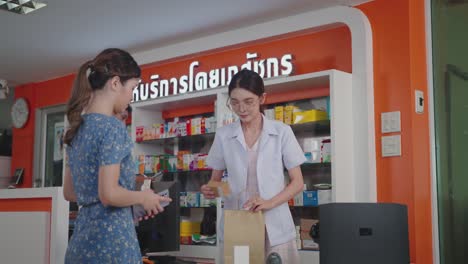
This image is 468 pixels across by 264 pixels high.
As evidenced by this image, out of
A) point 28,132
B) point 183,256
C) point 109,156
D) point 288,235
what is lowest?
point 183,256

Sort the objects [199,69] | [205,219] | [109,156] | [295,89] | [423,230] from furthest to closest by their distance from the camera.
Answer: [199,69] → [205,219] → [295,89] → [423,230] → [109,156]

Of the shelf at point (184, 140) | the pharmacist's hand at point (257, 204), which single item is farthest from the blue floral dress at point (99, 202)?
the shelf at point (184, 140)

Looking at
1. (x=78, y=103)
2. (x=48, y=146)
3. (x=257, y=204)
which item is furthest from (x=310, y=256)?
(x=48, y=146)

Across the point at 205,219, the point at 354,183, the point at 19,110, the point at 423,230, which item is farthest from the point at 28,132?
the point at 423,230

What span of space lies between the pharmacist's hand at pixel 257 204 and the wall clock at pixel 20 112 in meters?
7.07

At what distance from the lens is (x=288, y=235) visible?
2816mm

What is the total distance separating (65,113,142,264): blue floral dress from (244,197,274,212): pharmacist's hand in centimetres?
77

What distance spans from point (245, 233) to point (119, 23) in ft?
13.2

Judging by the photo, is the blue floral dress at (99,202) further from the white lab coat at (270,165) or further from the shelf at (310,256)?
the shelf at (310,256)

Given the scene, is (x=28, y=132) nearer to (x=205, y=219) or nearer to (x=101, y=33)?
(x=101, y=33)

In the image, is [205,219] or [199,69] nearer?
[205,219]

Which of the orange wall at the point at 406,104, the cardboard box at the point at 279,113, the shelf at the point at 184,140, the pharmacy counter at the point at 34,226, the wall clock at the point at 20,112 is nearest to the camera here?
the pharmacy counter at the point at 34,226

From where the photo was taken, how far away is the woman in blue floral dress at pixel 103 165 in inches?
76.9

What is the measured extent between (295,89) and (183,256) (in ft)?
5.84
